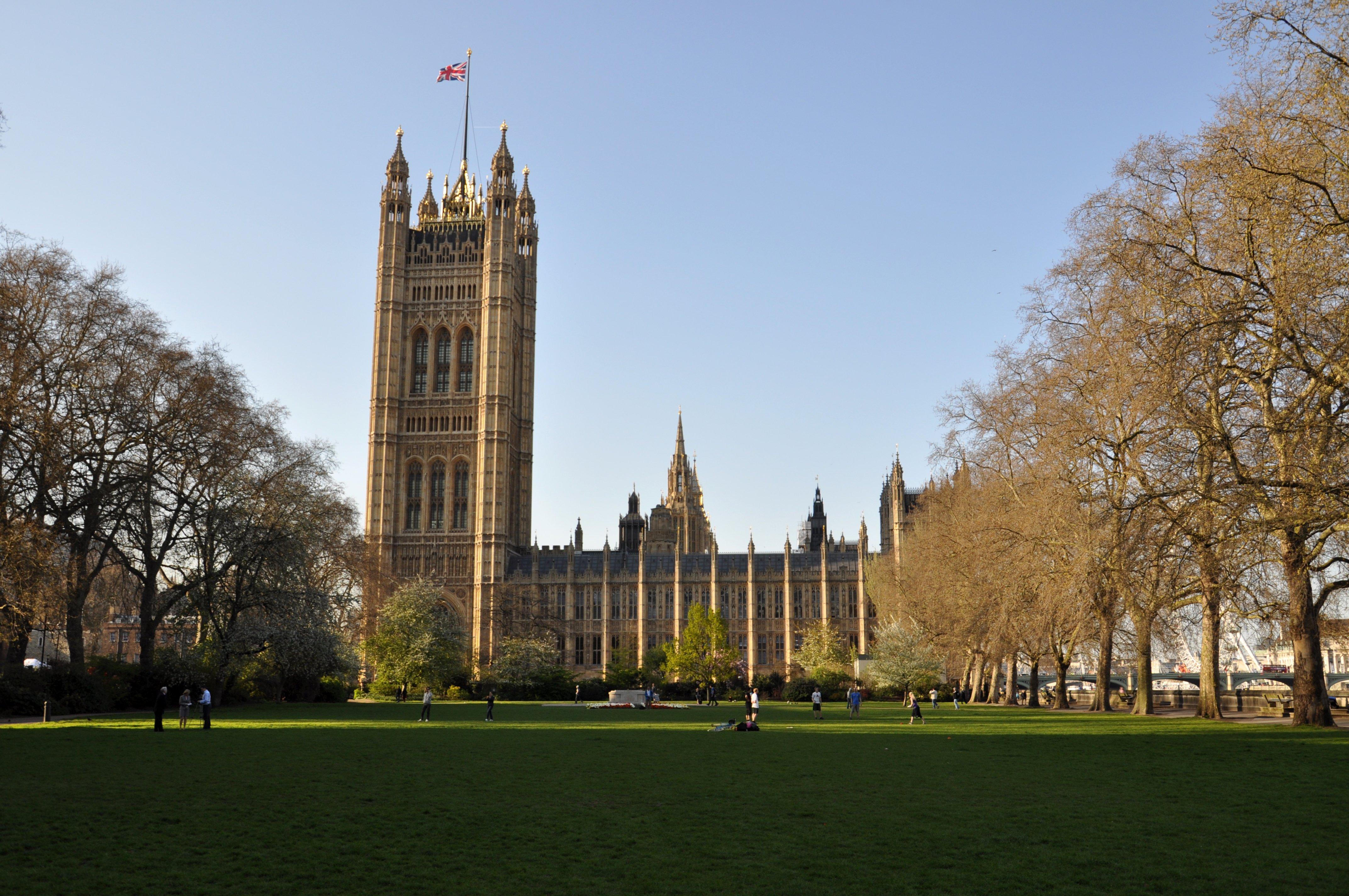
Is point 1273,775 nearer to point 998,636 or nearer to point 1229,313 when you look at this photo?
point 1229,313

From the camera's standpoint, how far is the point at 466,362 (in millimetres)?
102062

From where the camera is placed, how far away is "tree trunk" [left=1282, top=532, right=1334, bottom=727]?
78.5 feet

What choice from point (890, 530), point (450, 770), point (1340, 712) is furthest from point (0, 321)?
point (890, 530)

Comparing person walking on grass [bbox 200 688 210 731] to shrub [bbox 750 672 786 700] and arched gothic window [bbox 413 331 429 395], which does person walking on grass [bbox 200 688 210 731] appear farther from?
arched gothic window [bbox 413 331 429 395]

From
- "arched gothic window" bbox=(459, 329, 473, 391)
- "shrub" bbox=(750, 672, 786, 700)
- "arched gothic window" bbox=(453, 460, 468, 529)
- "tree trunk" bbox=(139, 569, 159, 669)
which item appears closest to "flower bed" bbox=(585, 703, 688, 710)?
"tree trunk" bbox=(139, 569, 159, 669)

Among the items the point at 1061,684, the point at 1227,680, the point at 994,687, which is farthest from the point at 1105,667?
the point at 1227,680

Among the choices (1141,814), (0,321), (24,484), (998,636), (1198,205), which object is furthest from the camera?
(998,636)

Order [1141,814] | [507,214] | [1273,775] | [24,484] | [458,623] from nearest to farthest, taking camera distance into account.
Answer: [1141,814] < [1273,775] < [24,484] < [458,623] < [507,214]

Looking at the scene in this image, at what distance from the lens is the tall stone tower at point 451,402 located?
97.7 meters

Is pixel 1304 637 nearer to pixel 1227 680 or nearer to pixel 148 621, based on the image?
pixel 148 621

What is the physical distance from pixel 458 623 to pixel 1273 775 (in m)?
69.4

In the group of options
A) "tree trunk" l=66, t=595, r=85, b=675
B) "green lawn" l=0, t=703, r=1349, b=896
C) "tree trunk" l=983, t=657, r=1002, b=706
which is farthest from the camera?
"tree trunk" l=983, t=657, r=1002, b=706

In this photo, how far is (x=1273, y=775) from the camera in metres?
16.9

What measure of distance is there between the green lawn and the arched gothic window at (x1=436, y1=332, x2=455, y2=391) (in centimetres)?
7957
